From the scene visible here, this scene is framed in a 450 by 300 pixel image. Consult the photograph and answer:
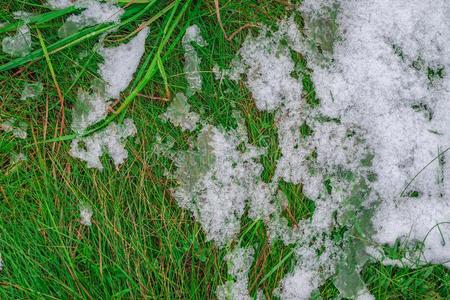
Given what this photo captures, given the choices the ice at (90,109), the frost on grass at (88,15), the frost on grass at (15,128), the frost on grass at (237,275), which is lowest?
the frost on grass at (237,275)

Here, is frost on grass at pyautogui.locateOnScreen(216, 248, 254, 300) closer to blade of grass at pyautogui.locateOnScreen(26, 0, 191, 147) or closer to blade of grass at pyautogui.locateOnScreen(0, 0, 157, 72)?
blade of grass at pyautogui.locateOnScreen(26, 0, 191, 147)

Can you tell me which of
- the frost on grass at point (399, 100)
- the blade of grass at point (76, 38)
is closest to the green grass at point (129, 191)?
the blade of grass at point (76, 38)

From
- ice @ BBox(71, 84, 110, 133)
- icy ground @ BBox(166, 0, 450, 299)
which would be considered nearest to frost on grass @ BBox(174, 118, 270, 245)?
icy ground @ BBox(166, 0, 450, 299)

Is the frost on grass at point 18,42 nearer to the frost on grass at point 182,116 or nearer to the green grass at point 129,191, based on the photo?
the green grass at point 129,191

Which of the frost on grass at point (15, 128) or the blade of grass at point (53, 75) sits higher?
the blade of grass at point (53, 75)

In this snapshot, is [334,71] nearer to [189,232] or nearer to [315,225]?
[315,225]
